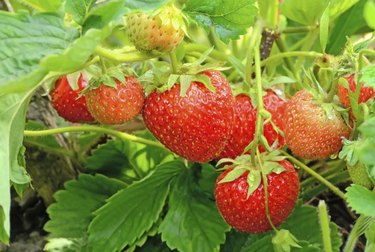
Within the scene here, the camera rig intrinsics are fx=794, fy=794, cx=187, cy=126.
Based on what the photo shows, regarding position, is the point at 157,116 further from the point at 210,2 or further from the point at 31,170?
the point at 31,170

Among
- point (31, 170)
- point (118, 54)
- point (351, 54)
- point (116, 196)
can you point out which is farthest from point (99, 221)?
point (351, 54)

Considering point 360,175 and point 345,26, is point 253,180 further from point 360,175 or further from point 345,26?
point 345,26

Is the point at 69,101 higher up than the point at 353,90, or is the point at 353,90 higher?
the point at 353,90

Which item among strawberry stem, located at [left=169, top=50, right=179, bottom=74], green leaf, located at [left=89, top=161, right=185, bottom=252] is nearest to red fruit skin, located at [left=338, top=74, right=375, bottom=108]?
strawberry stem, located at [left=169, top=50, right=179, bottom=74]

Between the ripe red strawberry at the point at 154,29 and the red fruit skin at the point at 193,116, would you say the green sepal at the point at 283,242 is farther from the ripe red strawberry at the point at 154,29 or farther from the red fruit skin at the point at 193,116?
the ripe red strawberry at the point at 154,29

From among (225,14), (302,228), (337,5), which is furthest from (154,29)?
(302,228)

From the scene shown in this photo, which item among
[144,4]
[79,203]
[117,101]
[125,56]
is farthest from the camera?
[79,203]

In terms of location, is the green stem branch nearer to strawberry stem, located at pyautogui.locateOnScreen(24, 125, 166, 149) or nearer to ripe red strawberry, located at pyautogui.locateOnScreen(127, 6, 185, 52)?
ripe red strawberry, located at pyautogui.locateOnScreen(127, 6, 185, 52)

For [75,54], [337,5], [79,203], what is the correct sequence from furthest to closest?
[79,203] → [337,5] → [75,54]
